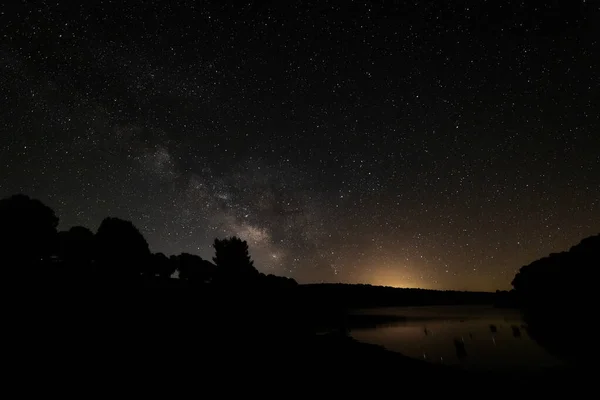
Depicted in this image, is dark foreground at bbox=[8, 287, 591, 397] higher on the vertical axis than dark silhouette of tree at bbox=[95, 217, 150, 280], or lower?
lower

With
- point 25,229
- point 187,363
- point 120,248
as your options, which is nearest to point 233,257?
point 120,248

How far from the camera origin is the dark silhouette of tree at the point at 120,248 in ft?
171

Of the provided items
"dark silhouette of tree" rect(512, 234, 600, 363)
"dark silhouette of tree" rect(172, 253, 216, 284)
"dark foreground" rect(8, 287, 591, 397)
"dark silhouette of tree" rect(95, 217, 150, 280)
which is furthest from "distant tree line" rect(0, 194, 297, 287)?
"dark silhouette of tree" rect(512, 234, 600, 363)

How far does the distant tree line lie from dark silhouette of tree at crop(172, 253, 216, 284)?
805 inches

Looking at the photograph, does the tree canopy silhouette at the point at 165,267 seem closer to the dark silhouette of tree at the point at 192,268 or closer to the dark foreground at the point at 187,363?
the dark silhouette of tree at the point at 192,268

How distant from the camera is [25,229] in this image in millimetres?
45562

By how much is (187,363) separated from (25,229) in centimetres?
4710

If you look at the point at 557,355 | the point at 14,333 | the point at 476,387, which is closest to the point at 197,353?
the point at 14,333

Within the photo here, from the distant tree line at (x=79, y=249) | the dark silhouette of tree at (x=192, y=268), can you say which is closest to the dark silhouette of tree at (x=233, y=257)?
the distant tree line at (x=79, y=249)

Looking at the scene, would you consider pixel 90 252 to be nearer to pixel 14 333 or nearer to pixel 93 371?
pixel 14 333

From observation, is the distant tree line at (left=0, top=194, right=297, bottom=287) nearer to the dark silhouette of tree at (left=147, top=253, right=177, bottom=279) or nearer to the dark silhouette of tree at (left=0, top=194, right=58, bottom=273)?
the dark silhouette of tree at (left=0, top=194, right=58, bottom=273)

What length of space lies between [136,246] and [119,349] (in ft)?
147

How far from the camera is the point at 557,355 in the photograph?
75.7 ft

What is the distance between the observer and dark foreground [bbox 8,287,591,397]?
432 inches
